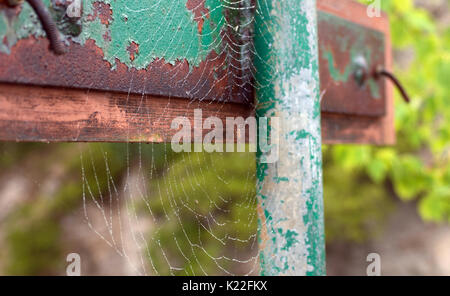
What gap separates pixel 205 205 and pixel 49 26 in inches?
112

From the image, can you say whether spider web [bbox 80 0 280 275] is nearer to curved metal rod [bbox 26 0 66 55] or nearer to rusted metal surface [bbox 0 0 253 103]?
rusted metal surface [bbox 0 0 253 103]

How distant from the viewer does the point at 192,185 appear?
3.28 meters

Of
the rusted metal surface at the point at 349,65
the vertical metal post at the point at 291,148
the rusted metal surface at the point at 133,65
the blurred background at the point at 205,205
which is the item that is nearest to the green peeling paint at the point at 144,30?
the rusted metal surface at the point at 133,65

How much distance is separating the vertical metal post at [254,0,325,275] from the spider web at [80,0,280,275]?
40 millimetres

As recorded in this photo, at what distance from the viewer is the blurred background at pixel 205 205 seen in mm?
2838

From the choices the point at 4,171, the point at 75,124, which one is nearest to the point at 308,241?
the point at 75,124

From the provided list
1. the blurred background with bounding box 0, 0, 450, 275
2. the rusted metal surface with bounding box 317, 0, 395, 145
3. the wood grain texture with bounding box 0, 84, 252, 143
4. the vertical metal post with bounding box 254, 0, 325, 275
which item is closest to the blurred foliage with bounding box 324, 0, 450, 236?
the blurred background with bounding box 0, 0, 450, 275

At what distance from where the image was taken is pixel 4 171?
4688 mm

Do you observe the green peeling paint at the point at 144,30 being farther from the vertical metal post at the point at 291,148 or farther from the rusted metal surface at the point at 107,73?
the vertical metal post at the point at 291,148

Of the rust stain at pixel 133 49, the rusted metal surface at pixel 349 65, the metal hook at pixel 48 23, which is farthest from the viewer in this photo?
the rusted metal surface at pixel 349 65
